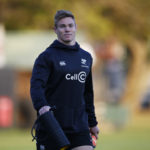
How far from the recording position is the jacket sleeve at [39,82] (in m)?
6.49

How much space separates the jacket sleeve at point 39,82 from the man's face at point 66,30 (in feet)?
0.91

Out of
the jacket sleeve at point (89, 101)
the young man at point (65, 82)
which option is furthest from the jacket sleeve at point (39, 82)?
the jacket sleeve at point (89, 101)

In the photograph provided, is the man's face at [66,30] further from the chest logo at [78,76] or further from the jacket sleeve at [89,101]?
the jacket sleeve at [89,101]

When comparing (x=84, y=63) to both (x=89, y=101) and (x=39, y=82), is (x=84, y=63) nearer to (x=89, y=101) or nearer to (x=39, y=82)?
(x=89, y=101)

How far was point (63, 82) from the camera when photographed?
6.69 meters

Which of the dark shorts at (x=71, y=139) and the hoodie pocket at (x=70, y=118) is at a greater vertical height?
the hoodie pocket at (x=70, y=118)

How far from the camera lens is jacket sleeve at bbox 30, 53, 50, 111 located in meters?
6.49

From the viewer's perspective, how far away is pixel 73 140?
6805mm

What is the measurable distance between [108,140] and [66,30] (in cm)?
1341

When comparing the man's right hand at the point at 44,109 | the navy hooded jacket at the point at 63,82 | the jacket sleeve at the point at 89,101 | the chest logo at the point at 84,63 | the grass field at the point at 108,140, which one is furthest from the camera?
the grass field at the point at 108,140

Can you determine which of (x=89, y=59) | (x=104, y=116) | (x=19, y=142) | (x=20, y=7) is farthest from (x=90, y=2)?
(x=89, y=59)

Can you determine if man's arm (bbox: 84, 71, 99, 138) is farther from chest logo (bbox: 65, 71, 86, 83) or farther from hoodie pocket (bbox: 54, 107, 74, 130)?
hoodie pocket (bbox: 54, 107, 74, 130)

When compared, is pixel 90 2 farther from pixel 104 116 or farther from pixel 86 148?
pixel 86 148

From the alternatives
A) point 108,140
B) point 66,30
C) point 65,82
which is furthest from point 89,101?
point 108,140
